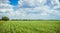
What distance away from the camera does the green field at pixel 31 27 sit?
297 cm

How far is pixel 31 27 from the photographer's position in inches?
118

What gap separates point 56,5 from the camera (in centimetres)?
305

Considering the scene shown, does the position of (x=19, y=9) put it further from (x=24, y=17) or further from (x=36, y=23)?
(x=36, y=23)

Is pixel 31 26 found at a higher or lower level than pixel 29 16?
lower

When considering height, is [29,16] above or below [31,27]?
above

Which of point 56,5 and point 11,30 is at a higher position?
point 56,5

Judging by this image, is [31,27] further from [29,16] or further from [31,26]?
[29,16]

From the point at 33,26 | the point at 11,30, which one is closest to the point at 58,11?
the point at 33,26

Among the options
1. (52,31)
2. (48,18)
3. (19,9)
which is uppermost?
(19,9)

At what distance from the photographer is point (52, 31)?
2961 mm

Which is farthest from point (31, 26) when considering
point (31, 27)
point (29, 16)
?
point (29, 16)

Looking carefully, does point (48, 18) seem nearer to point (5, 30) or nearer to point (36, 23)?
point (36, 23)

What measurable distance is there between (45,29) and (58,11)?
1.68ft

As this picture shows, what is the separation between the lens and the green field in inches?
117
